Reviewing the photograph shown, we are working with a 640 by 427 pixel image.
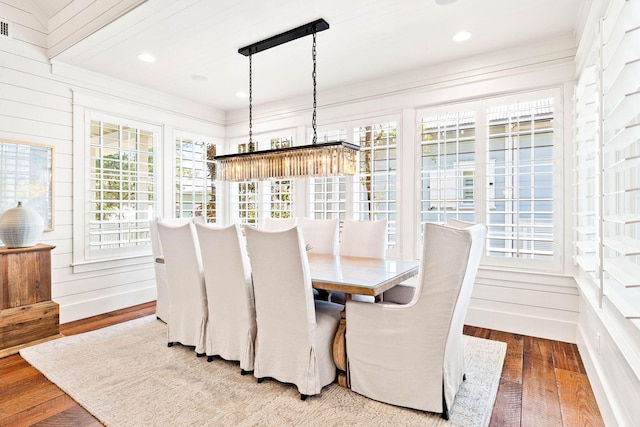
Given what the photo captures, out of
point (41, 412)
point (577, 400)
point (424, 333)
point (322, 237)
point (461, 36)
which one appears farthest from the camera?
point (322, 237)

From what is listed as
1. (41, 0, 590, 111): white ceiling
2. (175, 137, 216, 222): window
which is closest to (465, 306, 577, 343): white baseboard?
(41, 0, 590, 111): white ceiling

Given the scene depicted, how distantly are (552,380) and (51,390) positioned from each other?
340 centimetres

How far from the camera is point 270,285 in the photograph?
230cm

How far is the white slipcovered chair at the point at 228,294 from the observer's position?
2.49 metres

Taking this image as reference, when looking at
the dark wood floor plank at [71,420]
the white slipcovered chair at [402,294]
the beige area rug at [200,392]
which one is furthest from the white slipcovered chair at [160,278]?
the white slipcovered chair at [402,294]

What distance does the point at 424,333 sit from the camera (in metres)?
2.01

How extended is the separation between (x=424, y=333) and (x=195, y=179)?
4.20m

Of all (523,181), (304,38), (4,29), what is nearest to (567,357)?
(523,181)

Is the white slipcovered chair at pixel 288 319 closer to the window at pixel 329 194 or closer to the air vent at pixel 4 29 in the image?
the window at pixel 329 194

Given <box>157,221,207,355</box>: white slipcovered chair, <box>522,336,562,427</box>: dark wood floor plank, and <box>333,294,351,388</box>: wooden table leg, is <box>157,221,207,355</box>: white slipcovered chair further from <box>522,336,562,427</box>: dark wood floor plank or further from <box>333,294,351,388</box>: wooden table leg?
<box>522,336,562,427</box>: dark wood floor plank

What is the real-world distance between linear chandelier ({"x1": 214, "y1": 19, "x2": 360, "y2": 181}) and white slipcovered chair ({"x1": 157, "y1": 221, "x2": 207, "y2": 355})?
0.88 m

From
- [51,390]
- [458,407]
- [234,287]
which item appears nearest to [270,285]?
[234,287]

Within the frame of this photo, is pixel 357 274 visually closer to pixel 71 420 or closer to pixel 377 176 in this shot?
pixel 71 420

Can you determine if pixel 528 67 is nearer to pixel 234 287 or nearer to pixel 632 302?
pixel 632 302
